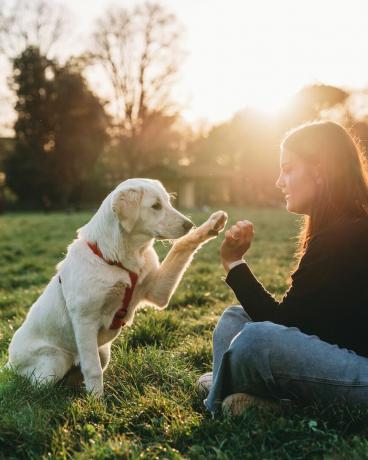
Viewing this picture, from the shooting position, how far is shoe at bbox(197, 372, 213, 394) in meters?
3.39

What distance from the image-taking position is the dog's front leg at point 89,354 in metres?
3.55

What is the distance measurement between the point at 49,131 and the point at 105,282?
38.7 meters

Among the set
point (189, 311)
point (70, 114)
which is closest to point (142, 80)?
point (70, 114)

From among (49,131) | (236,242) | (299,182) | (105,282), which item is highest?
(49,131)

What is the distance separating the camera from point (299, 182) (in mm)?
3121

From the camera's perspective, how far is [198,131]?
65312mm

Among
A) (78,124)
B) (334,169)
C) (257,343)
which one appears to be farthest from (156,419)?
(78,124)

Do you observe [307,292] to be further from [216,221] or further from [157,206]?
[157,206]

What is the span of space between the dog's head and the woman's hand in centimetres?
66

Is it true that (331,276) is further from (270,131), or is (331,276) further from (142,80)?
(270,131)

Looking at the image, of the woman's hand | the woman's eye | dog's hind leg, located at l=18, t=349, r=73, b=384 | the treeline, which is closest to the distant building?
the treeline

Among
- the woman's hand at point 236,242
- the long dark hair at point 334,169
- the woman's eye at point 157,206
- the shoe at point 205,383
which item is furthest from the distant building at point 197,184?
the long dark hair at point 334,169

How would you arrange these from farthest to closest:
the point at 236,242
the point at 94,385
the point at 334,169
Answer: the point at 94,385, the point at 236,242, the point at 334,169

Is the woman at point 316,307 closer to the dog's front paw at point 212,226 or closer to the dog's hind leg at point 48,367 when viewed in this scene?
the dog's front paw at point 212,226
